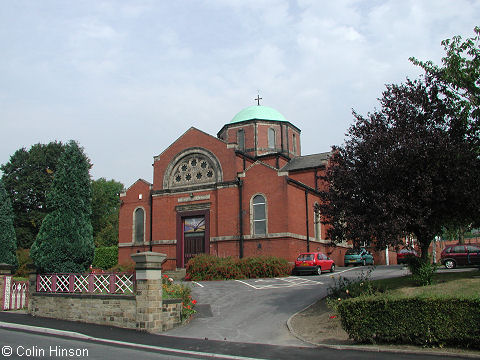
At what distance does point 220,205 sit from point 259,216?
302 centimetres

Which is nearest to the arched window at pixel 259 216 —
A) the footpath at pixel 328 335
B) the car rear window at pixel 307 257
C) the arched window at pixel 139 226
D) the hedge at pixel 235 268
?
the car rear window at pixel 307 257

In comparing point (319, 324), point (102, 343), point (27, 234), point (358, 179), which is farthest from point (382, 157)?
point (27, 234)

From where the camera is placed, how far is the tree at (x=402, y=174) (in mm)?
13016

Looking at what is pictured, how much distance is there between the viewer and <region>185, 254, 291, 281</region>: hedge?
24484 millimetres

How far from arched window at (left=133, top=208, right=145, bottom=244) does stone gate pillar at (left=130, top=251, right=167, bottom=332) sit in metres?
20.2

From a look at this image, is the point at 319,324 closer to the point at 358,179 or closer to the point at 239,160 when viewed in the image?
the point at 358,179

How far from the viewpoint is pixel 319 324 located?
13.0m

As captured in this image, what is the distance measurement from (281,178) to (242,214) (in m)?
3.57

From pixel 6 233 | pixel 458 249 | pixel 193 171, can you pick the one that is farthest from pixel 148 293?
pixel 193 171

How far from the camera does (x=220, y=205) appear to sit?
1208 inches

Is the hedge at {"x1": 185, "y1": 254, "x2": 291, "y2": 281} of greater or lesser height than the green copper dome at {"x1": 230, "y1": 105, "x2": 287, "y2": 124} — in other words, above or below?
below

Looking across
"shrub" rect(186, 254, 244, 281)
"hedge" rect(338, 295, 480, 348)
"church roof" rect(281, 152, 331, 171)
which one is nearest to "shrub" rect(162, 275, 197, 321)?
"hedge" rect(338, 295, 480, 348)

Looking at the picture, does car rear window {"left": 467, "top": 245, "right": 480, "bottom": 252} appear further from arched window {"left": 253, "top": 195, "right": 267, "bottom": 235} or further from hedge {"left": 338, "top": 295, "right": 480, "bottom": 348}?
hedge {"left": 338, "top": 295, "right": 480, "bottom": 348}

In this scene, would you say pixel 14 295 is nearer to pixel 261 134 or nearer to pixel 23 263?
pixel 23 263
